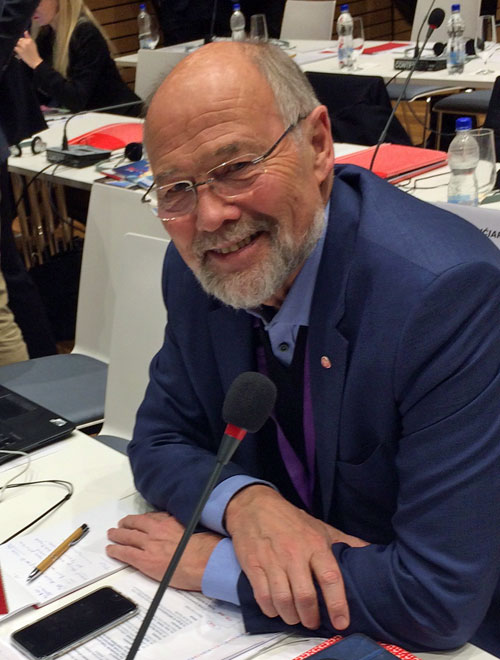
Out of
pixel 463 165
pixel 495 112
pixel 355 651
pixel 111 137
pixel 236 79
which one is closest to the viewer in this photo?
pixel 355 651

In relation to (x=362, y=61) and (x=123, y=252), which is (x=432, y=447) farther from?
(x=362, y=61)

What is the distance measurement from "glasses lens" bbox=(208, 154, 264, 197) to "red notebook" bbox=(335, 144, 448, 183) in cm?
174

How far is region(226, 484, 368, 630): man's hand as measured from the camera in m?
1.12

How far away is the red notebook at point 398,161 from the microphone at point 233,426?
6.83 ft

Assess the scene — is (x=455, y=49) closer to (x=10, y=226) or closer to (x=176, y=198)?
(x=10, y=226)

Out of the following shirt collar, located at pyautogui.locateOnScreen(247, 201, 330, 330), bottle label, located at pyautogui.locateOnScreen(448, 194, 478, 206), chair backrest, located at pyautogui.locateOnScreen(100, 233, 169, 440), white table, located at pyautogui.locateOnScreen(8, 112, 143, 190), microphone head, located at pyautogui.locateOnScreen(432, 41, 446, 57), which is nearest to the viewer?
shirt collar, located at pyautogui.locateOnScreen(247, 201, 330, 330)

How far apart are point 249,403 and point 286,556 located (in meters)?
0.32

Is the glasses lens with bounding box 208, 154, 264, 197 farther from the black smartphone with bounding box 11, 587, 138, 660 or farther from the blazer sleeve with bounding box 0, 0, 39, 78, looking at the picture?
the blazer sleeve with bounding box 0, 0, 39, 78

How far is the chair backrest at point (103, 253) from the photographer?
8.19 ft

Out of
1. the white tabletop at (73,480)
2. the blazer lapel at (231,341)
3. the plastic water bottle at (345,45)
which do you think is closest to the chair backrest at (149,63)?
the plastic water bottle at (345,45)

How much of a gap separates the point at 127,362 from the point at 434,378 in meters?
1.22

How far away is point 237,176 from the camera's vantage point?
1.25m

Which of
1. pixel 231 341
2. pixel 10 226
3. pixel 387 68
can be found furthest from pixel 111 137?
pixel 231 341

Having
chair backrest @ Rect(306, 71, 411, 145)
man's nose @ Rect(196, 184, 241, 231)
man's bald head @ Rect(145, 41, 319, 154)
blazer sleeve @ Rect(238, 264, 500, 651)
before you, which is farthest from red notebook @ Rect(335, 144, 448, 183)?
blazer sleeve @ Rect(238, 264, 500, 651)
